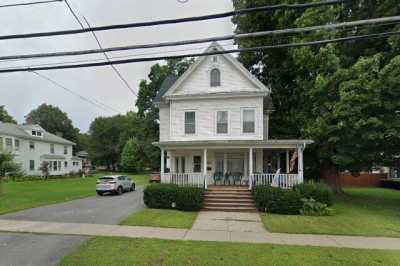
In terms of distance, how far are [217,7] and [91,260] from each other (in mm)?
7061

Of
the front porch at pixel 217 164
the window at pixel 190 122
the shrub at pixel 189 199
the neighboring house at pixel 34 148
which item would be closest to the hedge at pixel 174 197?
the shrub at pixel 189 199

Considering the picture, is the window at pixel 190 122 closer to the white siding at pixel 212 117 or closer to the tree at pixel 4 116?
the white siding at pixel 212 117

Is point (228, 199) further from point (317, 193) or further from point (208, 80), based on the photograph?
point (208, 80)

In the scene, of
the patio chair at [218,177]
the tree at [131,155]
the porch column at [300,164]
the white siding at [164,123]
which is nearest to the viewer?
the porch column at [300,164]

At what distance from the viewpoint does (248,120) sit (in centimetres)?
1706

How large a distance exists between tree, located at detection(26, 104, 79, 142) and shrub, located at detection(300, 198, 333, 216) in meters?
65.9

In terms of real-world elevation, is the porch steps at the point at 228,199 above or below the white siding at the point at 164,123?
below

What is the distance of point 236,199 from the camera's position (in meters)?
14.3

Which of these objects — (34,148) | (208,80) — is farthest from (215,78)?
(34,148)

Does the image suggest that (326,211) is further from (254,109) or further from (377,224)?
Answer: (254,109)

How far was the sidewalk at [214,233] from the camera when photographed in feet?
26.5

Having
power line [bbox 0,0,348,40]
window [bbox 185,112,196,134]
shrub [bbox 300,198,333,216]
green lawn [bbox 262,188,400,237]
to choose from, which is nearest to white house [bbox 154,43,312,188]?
window [bbox 185,112,196,134]

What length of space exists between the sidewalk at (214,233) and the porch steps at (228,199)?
8.93 ft

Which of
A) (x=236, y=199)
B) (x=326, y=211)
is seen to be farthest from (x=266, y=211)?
(x=326, y=211)
